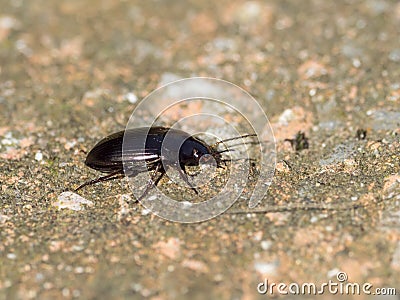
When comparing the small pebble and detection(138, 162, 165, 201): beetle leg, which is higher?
detection(138, 162, 165, 201): beetle leg

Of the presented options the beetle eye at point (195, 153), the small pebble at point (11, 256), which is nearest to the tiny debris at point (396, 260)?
the beetle eye at point (195, 153)

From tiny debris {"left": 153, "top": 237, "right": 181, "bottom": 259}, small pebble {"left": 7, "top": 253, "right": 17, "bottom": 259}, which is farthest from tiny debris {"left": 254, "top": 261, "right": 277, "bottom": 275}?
small pebble {"left": 7, "top": 253, "right": 17, "bottom": 259}

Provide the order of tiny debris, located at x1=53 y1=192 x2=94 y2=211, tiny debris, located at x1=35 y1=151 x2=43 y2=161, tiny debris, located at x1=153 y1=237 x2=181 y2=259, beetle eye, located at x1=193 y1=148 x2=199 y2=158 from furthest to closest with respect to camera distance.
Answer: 1. tiny debris, located at x1=35 y1=151 x2=43 y2=161
2. beetle eye, located at x1=193 y1=148 x2=199 y2=158
3. tiny debris, located at x1=53 y1=192 x2=94 y2=211
4. tiny debris, located at x1=153 y1=237 x2=181 y2=259

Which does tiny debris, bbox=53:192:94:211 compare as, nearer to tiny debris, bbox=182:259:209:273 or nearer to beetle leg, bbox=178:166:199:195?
beetle leg, bbox=178:166:199:195

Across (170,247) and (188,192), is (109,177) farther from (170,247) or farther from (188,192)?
(170,247)

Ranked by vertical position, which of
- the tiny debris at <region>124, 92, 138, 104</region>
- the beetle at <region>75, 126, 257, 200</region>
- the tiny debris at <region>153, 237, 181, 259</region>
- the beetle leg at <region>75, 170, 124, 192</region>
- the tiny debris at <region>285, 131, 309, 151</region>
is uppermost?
the tiny debris at <region>124, 92, 138, 104</region>

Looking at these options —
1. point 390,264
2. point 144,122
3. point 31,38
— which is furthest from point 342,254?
point 31,38

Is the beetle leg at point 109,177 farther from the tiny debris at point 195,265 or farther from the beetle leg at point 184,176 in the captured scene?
the tiny debris at point 195,265
